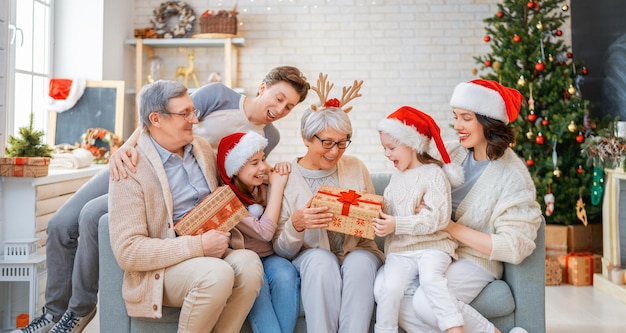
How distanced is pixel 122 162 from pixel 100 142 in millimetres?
2992

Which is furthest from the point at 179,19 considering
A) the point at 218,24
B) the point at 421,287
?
the point at 421,287

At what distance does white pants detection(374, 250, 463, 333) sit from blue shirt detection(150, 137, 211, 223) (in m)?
0.80

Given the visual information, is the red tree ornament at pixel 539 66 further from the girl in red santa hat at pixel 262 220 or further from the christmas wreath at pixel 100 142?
the christmas wreath at pixel 100 142

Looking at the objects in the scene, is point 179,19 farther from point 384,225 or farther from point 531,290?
point 531,290

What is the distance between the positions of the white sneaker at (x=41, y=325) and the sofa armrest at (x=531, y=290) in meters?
A: 2.05

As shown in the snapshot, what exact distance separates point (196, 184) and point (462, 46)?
4.14m

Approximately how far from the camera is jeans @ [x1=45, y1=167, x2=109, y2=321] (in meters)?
2.76

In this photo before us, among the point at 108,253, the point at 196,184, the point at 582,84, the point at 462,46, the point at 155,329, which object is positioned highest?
the point at 462,46

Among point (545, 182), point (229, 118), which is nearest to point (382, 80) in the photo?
point (545, 182)

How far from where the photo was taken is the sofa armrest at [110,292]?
8.14 feet

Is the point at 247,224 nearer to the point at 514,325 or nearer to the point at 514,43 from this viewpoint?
the point at 514,325

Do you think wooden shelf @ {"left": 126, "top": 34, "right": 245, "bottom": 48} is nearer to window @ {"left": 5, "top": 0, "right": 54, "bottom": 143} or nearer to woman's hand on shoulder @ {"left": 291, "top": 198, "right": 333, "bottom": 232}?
window @ {"left": 5, "top": 0, "right": 54, "bottom": 143}

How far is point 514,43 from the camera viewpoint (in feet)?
15.7

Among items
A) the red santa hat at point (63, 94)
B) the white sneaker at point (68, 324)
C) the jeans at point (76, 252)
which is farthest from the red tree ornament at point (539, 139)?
the red santa hat at point (63, 94)
